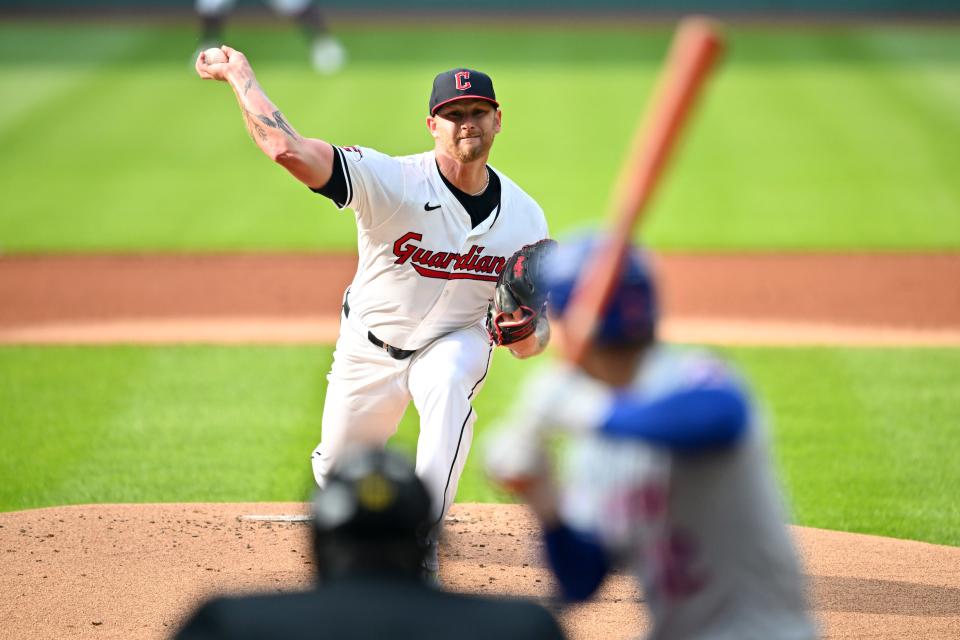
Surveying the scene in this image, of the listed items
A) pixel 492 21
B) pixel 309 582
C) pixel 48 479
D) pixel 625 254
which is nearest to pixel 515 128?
pixel 492 21

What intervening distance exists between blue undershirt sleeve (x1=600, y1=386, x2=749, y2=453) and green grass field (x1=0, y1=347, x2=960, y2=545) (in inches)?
167

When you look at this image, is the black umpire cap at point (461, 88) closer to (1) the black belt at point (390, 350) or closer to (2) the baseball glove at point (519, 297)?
(2) the baseball glove at point (519, 297)

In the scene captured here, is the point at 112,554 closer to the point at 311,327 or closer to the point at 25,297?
the point at 311,327

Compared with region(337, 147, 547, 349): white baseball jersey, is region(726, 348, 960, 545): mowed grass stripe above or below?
below

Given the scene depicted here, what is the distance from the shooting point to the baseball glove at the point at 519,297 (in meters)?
5.40

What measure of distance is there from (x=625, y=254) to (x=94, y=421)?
6.39 meters

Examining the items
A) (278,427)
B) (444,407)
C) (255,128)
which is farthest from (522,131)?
(255,128)

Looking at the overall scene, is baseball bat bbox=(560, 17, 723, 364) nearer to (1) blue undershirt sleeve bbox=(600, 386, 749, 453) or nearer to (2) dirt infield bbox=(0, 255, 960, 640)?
(1) blue undershirt sleeve bbox=(600, 386, 749, 453)

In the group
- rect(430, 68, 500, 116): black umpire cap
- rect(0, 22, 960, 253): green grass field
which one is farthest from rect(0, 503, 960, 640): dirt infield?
rect(0, 22, 960, 253): green grass field

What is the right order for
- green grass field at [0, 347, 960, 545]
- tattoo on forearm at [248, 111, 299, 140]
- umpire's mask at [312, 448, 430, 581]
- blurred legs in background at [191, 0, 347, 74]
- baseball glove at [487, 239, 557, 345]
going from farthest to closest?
1. blurred legs in background at [191, 0, 347, 74]
2. green grass field at [0, 347, 960, 545]
3. baseball glove at [487, 239, 557, 345]
4. tattoo on forearm at [248, 111, 299, 140]
5. umpire's mask at [312, 448, 430, 581]

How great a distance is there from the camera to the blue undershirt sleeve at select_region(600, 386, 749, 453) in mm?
2611

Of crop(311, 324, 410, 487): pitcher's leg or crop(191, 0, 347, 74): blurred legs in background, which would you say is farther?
crop(191, 0, 347, 74): blurred legs in background

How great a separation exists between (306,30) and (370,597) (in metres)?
24.7

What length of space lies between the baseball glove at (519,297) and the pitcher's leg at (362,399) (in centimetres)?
51
